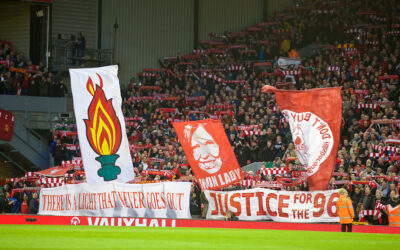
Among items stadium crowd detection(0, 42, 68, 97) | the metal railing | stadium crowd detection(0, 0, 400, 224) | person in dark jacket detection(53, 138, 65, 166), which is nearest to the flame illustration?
stadium crowd detection(0, 0, 400, 224)

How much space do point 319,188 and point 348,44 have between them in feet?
60.1

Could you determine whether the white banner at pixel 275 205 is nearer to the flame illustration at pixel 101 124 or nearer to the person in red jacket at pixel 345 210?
the person in red jacket at pixel 345 210

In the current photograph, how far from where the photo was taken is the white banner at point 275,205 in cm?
2250

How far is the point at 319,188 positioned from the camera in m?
21.3

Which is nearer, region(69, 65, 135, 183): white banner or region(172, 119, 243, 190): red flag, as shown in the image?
region(69, 65, 135, 183): white banner

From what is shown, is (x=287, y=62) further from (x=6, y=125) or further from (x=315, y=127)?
(x=315, y=127)

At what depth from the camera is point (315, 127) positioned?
21125 mm

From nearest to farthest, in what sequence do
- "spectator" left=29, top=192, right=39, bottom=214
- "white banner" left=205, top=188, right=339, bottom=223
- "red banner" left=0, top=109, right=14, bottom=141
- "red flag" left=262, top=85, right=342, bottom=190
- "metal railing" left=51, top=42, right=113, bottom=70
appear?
"red flag" left=262, top=85, right=342, bottom=190
"white banner" left=205, top=188, right=339, bottom=223
"spectator" left=29, top=192, right=39, bottom=214
"red banner" left=0, top=109, right=14, bottom=141
"metal railing" left=51, top=42, right=113, bottom=70

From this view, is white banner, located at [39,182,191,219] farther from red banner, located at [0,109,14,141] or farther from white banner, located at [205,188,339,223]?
red banner, located at [0,109,14,141]

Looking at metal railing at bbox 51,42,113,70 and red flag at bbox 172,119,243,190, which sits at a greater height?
metal railing at bbox 51,42,113,70

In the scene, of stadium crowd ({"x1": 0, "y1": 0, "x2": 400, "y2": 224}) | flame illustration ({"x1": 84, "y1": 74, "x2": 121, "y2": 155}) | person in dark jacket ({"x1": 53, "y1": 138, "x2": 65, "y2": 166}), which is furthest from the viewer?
person in dark jacket ({"x1": 53, "y1": 138, "x2": 65, "y2": 166})

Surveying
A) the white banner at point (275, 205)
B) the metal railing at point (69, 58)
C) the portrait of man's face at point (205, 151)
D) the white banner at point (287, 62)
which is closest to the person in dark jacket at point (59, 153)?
the metal railing at point (69, 58)

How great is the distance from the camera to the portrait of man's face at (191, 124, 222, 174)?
23469 millimetres

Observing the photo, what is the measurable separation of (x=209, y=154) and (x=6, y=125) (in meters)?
16.5
